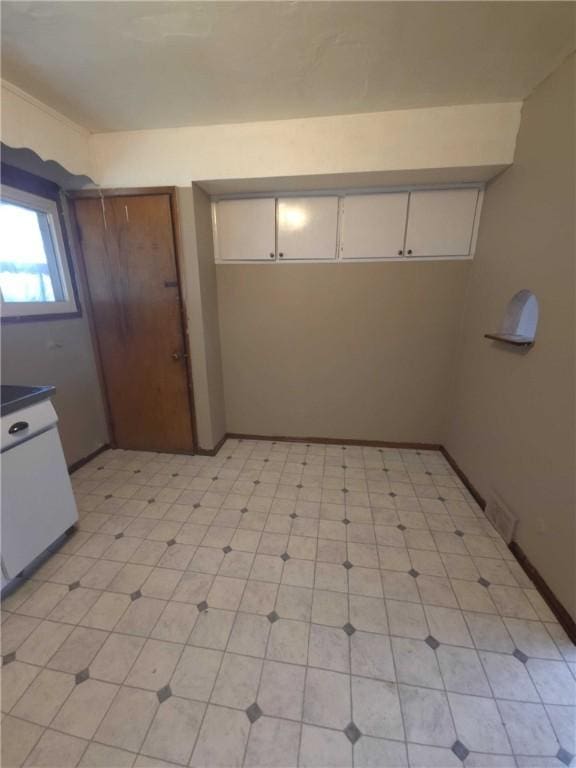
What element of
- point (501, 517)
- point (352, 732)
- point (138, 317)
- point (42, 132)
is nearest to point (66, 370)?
point (138, 317)

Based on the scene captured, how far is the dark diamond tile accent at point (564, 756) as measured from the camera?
939 millimetres

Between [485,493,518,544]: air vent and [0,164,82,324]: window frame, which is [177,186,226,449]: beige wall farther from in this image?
[485,493,518,544]: air vent

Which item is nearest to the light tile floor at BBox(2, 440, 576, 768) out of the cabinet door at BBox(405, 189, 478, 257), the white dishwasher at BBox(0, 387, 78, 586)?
the white dishwasher at BBox(0, 387, 78, 586)

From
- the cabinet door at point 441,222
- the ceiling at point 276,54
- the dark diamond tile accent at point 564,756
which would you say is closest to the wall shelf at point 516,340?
the cabinet door at point 441,222

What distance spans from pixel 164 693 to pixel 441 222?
3160 millimetres

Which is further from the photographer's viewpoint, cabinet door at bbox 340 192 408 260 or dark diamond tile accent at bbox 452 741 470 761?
cabinet door at bbox 340 192 408 260

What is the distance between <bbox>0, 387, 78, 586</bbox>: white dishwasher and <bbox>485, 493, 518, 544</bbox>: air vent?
2.55 m

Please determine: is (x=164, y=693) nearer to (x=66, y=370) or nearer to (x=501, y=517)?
(x=501, y=517)

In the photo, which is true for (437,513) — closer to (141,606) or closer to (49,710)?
(141,606)

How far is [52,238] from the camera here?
224cm

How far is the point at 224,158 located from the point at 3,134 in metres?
1.20

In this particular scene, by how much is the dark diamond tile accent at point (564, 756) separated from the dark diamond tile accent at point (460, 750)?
292 millimetres

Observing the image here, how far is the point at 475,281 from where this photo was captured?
7.46ft

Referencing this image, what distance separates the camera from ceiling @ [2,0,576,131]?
1191 millimetres
